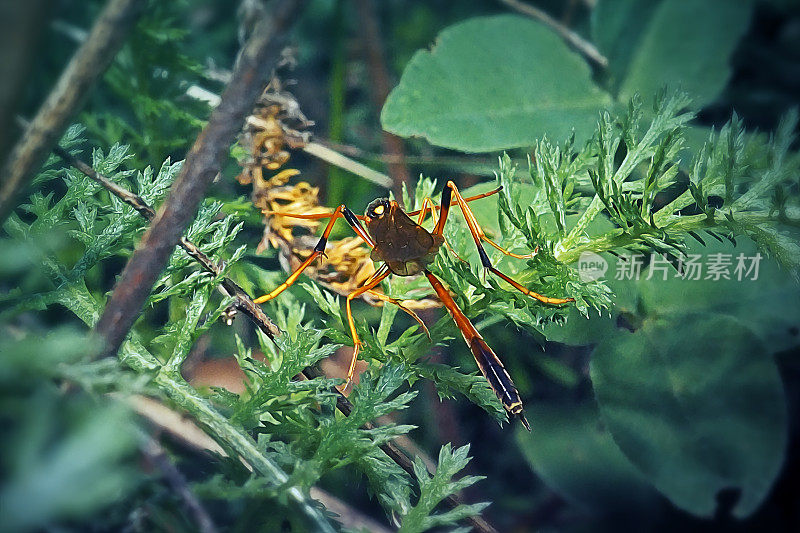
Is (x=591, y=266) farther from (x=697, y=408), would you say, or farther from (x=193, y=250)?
(x=193, y=250)

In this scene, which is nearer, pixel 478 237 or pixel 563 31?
pixel 478 237

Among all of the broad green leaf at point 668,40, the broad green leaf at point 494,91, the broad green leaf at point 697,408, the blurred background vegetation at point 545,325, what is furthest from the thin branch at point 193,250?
the broad green leaf at point 668,40

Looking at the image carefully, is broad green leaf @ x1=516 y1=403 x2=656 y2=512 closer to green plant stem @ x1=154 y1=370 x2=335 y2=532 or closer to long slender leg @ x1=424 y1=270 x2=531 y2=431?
long slender leg @ x1=424 y1=270 x2=531 y2=431

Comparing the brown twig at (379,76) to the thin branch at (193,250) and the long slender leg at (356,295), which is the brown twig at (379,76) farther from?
the thin branch at (193,250)

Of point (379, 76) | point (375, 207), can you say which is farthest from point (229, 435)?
point (379, 76)

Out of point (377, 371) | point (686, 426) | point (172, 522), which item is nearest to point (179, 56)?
point (377, 371)

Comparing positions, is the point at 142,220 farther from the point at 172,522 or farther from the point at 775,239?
the point at 775,239

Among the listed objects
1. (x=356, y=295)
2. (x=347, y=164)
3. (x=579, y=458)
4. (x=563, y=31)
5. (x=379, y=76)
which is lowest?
(x=579, y=458)

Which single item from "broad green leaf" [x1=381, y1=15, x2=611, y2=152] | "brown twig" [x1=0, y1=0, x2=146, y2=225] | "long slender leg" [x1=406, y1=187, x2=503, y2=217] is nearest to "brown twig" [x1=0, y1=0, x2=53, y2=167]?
"brown twig" [x1=0, y1=0, x2=146, y2=225]
